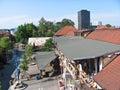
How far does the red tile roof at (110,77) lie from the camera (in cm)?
1166

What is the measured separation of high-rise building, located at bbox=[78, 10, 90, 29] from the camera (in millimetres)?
90312

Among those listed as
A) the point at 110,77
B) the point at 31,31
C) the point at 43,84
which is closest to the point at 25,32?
the point at 31,31

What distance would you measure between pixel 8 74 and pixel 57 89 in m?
13.3

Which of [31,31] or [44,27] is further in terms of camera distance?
[44,27]

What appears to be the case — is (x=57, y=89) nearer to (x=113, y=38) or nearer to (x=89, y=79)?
(x=113, y=38)

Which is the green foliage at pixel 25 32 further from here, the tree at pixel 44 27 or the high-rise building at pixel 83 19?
the high-rise building at pixel 83 19

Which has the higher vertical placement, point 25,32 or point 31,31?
point 31,31

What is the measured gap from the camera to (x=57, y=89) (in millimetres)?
25125

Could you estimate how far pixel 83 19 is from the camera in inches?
3654

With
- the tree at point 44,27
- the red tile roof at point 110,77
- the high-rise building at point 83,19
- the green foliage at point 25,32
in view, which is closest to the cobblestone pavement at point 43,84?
the red tile roof at point 110,77

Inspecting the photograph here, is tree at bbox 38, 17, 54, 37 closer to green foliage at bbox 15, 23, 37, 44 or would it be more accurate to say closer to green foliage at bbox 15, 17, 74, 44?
green foliage at bbox 15, 17, 74, 44

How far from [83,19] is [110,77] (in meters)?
80.9

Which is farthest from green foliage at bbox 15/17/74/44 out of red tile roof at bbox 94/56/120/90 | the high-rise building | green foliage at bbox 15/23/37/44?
red tile roof at bbox 94/56/120/90

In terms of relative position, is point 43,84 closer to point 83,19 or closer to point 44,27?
point 83,19
